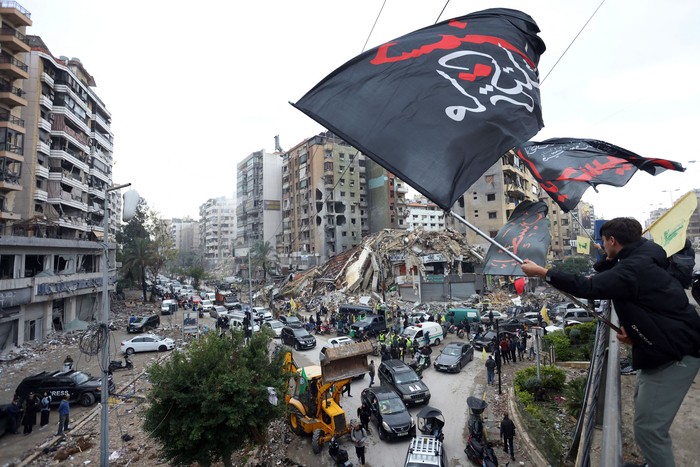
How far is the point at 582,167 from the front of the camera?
8.24 meters

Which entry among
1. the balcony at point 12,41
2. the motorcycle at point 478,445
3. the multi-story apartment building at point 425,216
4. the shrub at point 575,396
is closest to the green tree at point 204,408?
the motorcycle at point 478,445

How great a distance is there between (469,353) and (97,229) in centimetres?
4463

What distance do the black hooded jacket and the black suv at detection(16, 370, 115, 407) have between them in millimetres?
19206

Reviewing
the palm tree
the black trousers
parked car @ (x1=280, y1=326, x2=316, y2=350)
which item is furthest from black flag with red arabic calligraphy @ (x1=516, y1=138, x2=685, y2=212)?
the palm tree

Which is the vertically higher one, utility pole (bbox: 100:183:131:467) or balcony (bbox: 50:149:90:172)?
balcony (bbox: 50:149:90:172)

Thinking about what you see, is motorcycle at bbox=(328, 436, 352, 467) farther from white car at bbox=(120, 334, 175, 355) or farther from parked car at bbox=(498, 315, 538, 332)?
parked car at bbox=(498, 315, 538, 332)

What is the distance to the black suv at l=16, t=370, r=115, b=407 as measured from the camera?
48.7 feet

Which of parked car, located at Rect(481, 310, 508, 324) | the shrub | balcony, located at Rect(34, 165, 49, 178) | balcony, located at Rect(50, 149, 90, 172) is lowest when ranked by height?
parked car, located at Rect(481, 310, 508, 324)

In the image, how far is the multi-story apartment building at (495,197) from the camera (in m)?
49.2

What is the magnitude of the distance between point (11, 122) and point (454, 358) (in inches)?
1467

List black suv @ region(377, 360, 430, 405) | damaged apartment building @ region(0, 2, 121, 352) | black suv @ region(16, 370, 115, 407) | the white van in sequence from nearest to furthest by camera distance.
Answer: black suv @ region(377, 360, 430, 405), black suv @ region(16, 370, 115, 407), the white van, damaged apartment building @ region(0, 2, 121, 352)

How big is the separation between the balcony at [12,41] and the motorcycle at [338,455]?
38.4 metres

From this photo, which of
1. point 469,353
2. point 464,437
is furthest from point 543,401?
point 469,353

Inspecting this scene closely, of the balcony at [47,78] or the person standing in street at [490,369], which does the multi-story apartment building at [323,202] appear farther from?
the person standing in street at [490,369]
